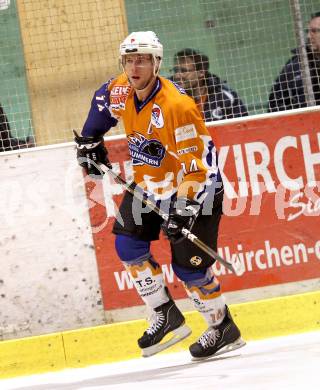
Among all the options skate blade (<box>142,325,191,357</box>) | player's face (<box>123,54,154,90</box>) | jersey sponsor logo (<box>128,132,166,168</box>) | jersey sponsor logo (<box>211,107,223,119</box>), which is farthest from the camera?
jersey sponsor logo (<box>211,107,223,119</box>)

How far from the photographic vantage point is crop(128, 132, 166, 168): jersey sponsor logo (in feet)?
19.1

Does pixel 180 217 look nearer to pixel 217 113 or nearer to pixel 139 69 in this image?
pixel 139 69

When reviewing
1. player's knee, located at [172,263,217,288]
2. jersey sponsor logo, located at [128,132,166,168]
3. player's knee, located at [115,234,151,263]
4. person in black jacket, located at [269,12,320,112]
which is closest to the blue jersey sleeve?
jersey sponsor logo, located at [128,132,166,168]

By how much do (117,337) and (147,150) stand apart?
4.93 ft

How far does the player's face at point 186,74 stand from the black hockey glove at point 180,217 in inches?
65.0

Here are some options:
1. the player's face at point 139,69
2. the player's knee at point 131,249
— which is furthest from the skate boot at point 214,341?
the player's face at point 139,69

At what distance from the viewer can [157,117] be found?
5707 mm

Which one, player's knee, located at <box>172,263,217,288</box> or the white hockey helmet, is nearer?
the white hockey helmet

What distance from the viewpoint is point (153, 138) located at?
5.79 meters

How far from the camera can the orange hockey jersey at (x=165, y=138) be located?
5609 millimetres

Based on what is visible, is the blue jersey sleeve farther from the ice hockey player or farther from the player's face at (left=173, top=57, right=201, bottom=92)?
the player's face at (left=173, top=57, right=201, bottom=92)

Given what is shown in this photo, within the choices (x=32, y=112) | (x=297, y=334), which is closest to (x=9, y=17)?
(x=32, y=112)

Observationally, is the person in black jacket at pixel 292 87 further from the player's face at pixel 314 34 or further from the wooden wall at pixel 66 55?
the wooden wall at pixel 66 55

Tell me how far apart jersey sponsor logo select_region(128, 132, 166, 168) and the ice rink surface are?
1081 mm
